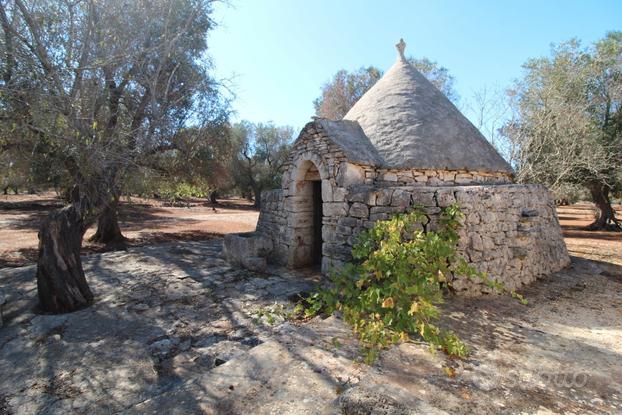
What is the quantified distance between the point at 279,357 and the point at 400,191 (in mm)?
3112

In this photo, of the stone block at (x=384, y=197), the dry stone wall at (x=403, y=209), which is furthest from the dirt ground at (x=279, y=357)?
the stone block at (x=384, y=197)

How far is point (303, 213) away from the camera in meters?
7.14

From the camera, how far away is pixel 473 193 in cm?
479

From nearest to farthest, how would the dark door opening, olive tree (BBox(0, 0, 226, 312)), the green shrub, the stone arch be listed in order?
the green shrub
olive tree (BBox(0, 0, 226, 312))
the stone arch
the dark door opening

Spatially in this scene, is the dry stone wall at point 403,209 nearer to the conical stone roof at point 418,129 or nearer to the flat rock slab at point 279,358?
the conical stone roof at point 418,129

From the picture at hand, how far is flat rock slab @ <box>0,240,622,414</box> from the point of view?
2.35 meters

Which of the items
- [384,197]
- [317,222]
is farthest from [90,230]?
[384,197]

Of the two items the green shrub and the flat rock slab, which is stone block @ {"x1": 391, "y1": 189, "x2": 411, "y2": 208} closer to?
the green shrub

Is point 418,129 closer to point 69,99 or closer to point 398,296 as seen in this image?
point 398,296

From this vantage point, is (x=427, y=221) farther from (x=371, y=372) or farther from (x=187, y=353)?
(x=187, y=353)

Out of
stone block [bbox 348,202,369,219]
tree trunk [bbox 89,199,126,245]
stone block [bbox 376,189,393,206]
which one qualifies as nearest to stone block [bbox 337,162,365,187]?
stone block [bbox 348,202,369,219]

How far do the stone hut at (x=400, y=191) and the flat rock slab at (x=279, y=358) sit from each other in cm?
87

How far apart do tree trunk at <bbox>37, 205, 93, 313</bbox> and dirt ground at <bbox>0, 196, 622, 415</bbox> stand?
9.7 inches

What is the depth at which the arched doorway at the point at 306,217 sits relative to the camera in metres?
7.00
